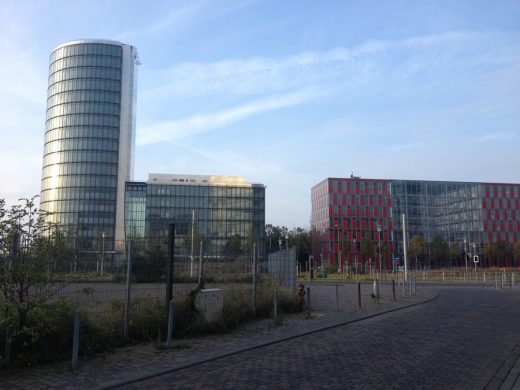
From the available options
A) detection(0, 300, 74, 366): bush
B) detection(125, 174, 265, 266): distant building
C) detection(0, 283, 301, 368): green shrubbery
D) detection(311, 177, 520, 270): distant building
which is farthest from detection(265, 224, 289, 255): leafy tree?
detection(0, 300, 74, 366): bush

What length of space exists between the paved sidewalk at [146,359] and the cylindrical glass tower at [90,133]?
361ft

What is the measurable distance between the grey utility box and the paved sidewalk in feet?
2.12

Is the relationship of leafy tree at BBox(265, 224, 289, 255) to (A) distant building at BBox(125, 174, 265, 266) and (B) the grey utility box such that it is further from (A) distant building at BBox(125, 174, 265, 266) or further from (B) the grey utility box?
(B) the grey utility box

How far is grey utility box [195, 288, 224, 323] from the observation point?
1332cm

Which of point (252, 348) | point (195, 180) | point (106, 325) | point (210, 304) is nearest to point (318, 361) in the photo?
point (252, 348)

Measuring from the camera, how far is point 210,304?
44.7 feet

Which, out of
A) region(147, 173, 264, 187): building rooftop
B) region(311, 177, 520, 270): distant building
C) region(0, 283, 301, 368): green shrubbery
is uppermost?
region(147, 173, 264, 187): building rooftop

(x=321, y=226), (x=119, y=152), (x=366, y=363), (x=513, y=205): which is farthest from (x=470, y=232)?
(x=366, y=363)

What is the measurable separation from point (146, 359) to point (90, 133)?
120 metres

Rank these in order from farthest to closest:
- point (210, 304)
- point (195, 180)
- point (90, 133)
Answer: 1. point (90, 133)
2. point (195, 180)
3. point (210, 304)

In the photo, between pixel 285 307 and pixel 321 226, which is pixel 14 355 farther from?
pixel 321 226

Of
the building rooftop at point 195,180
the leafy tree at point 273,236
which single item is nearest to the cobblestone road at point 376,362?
the leafy tree at point 273,236

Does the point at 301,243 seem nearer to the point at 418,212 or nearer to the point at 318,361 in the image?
the point at 418,212

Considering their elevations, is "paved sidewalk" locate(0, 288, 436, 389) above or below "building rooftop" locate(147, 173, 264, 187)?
below
